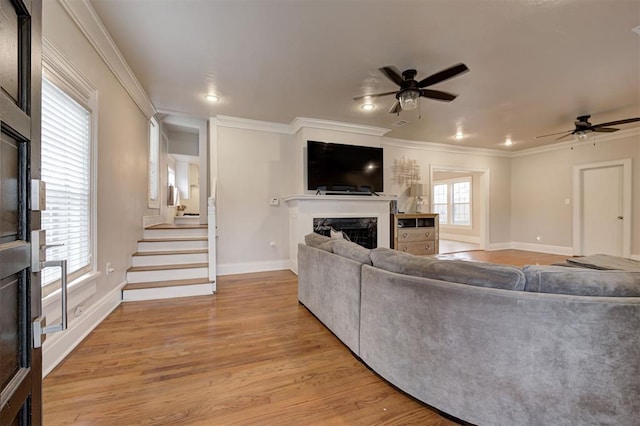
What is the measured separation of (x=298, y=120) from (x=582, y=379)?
429cm

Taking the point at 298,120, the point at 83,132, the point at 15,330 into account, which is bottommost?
the point at 15,330

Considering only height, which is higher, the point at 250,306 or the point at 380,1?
the point at 380,1

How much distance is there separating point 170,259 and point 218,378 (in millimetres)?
2430

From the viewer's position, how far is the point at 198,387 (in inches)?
64.3

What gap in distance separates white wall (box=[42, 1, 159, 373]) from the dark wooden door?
1460 millimetres

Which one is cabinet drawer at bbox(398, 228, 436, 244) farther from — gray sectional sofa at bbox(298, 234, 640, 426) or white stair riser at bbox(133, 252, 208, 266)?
gray sectional sofa at bbox(298, 234, 640, 426)

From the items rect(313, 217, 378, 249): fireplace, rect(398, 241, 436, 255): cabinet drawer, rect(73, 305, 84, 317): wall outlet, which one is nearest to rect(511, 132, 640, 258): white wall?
rect(398, 241, 436, 255): cabinet drawer

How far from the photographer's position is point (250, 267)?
4547 mm

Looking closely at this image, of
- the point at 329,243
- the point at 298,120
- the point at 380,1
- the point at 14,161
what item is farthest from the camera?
the point at 298,120

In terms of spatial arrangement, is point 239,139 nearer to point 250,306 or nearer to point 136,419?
point 250,306

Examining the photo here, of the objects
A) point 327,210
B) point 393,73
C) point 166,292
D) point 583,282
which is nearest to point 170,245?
point 166,292

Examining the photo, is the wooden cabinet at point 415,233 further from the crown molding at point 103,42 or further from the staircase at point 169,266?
the crown molding at point 103,42

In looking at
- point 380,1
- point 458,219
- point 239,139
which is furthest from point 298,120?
point 458,219

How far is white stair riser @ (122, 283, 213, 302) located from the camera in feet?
10.2
